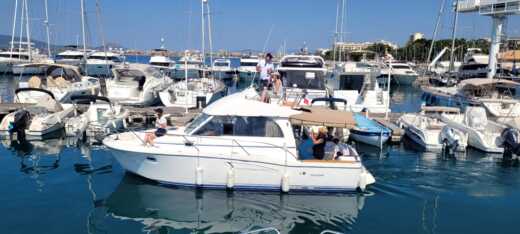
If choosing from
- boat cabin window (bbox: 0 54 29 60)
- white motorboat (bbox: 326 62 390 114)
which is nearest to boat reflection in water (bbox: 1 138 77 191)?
white motorboat (bbox: 326 62 390 114)

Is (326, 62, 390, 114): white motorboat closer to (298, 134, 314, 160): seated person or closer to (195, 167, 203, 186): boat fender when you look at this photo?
(298, 134, 314, 160): seated person

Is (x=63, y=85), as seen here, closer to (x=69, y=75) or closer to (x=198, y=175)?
(x=69, y=75)

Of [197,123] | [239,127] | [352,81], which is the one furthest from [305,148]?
[352,81]

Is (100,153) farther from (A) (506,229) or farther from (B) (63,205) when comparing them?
(A) (506,229)

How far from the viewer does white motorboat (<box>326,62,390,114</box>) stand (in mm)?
26203

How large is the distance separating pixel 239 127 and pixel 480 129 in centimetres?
1307

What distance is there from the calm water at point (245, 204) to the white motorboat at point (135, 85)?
1442 cm

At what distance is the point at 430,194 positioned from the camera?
13703 millimetres

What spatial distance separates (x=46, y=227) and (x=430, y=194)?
1079cm

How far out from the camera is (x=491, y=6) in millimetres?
49344

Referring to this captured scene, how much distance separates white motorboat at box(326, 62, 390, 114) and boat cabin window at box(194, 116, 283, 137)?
13.1 metres

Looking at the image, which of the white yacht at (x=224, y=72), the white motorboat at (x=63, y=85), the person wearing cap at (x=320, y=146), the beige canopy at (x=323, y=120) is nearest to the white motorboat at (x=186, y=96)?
the white motorboat at (x=63, y=85)

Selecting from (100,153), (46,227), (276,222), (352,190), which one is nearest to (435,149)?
(352,190)

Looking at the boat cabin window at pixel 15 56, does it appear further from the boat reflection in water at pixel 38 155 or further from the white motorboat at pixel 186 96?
the boat reflection in water at pixel 38 155
